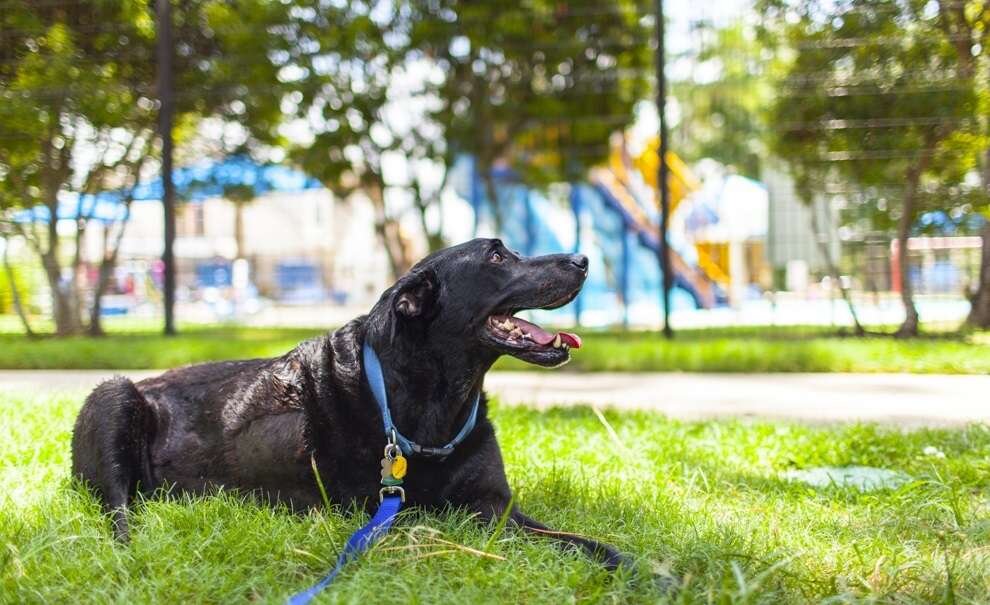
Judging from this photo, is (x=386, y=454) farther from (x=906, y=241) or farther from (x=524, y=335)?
(x=906, y=241)

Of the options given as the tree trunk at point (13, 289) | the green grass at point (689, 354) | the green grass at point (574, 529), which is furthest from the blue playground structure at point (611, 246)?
the green grass at point (574, 529)

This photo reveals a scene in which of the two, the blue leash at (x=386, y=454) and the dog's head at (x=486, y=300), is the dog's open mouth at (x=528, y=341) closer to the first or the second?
the dog's head at (x=486, y=300)

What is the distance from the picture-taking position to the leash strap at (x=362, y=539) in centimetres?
203

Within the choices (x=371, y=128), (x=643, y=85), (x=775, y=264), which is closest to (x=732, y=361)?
(x=775, y=264)

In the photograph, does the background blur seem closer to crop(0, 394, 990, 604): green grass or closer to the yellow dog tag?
crop(0, 394, 990, 604): green grass

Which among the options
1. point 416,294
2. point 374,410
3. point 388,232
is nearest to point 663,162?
point 388,232

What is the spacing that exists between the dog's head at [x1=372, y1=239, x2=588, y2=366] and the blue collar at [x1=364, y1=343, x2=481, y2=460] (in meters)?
0.13

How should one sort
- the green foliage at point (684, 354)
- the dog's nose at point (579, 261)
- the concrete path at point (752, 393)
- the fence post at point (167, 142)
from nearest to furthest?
the dog's nose at point (579, 261)
the concrete path at point (752, 393)
the green foliage at point (684, 354)
the fence post at point (167, 142)

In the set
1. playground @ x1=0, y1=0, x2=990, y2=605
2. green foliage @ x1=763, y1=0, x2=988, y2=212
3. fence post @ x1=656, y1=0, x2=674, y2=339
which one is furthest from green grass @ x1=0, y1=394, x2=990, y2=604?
green foliage @ x1=763, y1=0, x2=988, y2=212

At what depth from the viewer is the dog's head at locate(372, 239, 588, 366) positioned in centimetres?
270

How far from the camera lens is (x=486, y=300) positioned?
2773 millimetres

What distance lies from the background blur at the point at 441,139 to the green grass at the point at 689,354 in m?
1.03

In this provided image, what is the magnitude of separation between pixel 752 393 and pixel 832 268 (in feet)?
10.1

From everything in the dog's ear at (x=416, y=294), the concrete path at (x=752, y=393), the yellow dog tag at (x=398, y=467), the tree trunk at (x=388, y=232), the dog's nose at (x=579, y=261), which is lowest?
the concrete path at (x=752, y=393)
